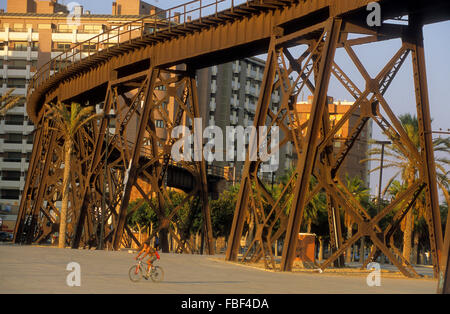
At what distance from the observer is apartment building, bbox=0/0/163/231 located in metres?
120

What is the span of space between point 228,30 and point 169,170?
24.5 metres

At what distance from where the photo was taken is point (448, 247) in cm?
1748

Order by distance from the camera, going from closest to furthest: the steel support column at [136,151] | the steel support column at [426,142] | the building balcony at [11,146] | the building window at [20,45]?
the steel support column at [426,142]
the steel support column at [136,151]
the building balcony at [11,146]
the building window at [20,45]

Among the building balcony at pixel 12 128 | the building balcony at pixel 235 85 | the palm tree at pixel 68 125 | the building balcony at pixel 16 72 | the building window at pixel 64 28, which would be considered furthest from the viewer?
the building balcony at pixel 235 85

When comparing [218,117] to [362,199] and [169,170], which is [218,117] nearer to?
[362,199]

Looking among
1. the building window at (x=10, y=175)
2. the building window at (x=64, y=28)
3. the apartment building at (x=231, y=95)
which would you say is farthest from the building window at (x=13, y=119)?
the apartment building at (x=231, y=95)

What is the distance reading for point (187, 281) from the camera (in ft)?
72.2

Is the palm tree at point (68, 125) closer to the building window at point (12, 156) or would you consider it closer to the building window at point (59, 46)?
the building window at point (12, 156)

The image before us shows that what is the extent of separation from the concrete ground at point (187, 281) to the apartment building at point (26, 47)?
9324cm

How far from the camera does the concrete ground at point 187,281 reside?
725 inches

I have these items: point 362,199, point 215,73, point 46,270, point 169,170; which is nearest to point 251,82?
point 215,73

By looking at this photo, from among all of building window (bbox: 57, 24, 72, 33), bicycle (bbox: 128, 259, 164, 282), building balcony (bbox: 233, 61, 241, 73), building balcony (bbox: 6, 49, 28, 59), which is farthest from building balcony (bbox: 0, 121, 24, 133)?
bicycle (bbox: 128, 259, 164, 282)

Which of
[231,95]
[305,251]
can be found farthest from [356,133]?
[231,95]
